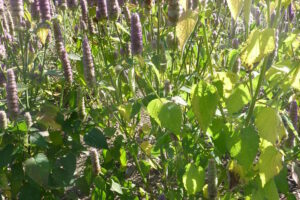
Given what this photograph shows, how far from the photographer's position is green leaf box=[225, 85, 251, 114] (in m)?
1.13

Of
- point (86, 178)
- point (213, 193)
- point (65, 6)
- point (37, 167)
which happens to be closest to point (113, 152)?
point (86, 178)

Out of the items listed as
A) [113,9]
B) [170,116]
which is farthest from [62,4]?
[170,116]

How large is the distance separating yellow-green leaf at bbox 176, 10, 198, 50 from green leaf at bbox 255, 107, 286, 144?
11.0 inches

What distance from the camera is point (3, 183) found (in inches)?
65.1

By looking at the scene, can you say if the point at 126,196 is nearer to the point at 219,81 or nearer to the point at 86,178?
the point at 86,178

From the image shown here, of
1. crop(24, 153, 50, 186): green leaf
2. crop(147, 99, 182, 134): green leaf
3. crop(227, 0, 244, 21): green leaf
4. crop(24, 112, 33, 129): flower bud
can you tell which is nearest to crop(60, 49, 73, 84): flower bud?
crop(24, 112, 33, 129): flower bud

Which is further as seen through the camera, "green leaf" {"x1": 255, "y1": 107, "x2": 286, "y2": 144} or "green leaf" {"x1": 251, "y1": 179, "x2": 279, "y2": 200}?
"green leaf" {"x1": 251, "y1": 179, "x2": 279, "y2": 200}

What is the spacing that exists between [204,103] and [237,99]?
5.7 inches

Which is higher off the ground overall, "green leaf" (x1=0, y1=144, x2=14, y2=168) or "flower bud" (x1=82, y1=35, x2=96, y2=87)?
"flower bud" (x1=82, y1=35, x2=96, y2=87)

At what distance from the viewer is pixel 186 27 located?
0.95 metres

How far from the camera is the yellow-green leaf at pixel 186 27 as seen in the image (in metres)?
0.94

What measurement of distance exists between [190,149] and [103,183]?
42 cm

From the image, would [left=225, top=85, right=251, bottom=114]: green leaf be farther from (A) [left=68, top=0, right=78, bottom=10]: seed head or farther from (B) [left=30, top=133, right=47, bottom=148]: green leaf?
(A) [left=68, top=0, right=78, bottom=10]: seed head

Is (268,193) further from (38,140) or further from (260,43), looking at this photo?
(38,140)
